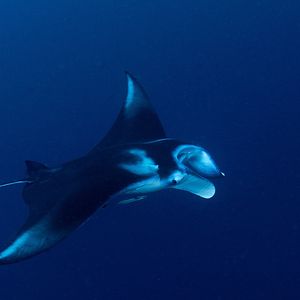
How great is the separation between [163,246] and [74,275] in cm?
155

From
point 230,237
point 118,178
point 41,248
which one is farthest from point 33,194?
point 230,237

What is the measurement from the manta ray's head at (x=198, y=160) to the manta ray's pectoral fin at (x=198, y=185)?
11 centimetres

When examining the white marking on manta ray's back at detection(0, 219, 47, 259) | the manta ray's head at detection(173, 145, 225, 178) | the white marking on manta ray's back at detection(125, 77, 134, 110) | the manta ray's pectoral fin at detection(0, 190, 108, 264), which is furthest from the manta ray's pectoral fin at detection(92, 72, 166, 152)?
the white marking on manta ray's back at detection(0, 219, 47, 259)

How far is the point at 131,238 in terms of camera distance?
22.0 ft

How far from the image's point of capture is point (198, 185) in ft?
12.2

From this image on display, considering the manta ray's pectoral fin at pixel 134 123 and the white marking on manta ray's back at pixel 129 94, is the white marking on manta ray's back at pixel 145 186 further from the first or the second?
the white marking on manta ray's back at pixel 129 94

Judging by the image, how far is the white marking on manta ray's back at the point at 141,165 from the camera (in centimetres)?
335

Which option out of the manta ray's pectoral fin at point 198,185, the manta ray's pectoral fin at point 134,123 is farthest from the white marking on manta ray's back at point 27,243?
the manta ray's pectoral fin at point 134,123

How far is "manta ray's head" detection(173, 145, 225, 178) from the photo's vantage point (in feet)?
12.2

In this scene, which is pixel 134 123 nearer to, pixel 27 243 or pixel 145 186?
pixel 145 186

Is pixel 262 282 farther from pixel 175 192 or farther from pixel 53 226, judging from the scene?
pixel 53 226

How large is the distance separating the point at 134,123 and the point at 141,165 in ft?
4.02

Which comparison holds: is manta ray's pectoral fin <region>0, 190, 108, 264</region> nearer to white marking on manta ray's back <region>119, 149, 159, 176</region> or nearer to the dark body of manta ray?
the dark body of manta ray

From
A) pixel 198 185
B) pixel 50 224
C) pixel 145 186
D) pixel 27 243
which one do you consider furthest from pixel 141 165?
pixel 27 243
